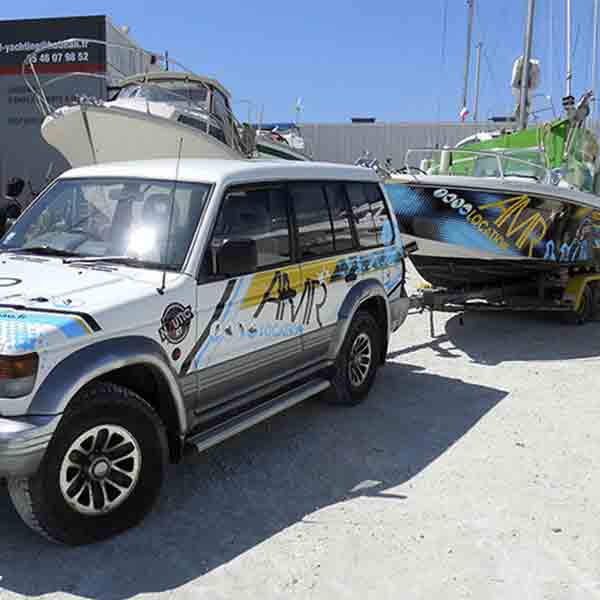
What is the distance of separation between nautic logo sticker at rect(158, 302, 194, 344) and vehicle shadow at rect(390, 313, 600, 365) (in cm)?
401

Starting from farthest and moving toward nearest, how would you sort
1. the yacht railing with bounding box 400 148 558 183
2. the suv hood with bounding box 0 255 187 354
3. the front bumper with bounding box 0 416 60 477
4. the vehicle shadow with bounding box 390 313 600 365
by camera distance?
the yacht railing with bounding box 400 148 558 183
the vehicle shadow with bounding box 390 313 600 365
the suv hood with bounding box 0 255 187 354
the front bumper with bounding box 0 416 60 477

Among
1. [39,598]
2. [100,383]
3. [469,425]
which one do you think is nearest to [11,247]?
[100,383]

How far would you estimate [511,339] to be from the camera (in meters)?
8.22

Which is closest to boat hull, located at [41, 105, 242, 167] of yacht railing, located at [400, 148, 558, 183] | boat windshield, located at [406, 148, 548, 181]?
yacht railing, located at [400, 148, 558, 183]

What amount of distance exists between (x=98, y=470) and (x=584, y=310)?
24.7 feet

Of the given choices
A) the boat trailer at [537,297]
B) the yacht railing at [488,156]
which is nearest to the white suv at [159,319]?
the yacht railing at [488,156]

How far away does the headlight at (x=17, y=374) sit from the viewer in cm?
296

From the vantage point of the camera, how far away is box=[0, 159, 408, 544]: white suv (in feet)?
10.3

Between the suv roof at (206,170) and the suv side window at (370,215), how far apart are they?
1.60ft

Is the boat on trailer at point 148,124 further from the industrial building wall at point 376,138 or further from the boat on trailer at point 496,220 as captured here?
the industrial building wall at point 376,138

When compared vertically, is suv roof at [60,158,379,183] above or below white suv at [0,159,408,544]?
above

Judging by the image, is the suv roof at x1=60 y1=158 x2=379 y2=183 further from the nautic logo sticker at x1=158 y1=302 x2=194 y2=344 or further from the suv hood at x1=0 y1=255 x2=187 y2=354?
the nautic logo sticker at x1=158 y1=302 x2=194 y2=344

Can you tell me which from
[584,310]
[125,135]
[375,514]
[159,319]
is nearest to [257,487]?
[375,514]

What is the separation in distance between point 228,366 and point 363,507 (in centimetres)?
117
